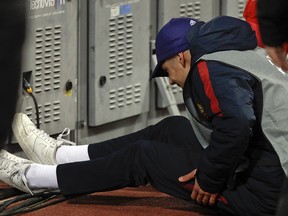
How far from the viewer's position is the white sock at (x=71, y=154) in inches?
235

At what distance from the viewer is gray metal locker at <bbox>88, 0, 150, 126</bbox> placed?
281 inches

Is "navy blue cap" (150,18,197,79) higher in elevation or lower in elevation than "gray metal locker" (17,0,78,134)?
higher

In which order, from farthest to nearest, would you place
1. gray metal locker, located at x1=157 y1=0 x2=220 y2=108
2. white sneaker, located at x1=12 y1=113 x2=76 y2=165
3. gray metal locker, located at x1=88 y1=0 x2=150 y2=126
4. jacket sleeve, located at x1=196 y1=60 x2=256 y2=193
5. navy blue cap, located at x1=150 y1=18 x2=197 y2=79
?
gray metal locker, located at x1=157 y1=0 x2=220 y2=108, gray metal locker, located at x1=88 y1=0 x2=150 y2=126, white sneaker, located at x1=12 y1=113 x2=76 y2=165, navy blue cap, located at x1=150 y1=18 x2=197 y2=79, jacket sleeve, located at x1=196 y1=60 x2=256 y2=193

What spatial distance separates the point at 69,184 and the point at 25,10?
258 centimetres

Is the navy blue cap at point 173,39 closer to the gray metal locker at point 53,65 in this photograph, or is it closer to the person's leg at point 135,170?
the person's leg at point 135,170

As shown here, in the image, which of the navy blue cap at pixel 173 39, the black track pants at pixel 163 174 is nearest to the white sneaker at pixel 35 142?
the black track pants at pixel 163 174

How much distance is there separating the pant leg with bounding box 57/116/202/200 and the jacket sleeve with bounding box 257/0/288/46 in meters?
2.01

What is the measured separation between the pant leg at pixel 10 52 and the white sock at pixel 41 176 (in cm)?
259

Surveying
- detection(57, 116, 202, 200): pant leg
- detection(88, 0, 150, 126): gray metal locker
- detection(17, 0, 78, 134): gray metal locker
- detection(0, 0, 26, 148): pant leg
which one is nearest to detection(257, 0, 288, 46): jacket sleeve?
detection(0, 0, 26, 148): pant leg

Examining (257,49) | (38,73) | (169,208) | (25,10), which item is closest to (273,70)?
(257,49)

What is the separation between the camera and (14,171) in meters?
5.89

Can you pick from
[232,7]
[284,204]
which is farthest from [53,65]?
[284,204]

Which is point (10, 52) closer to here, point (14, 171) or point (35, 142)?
point (14, 171)

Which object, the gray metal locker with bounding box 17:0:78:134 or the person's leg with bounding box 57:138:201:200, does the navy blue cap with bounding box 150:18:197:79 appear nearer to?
the person's leg with bounding box 57:138:201:200
